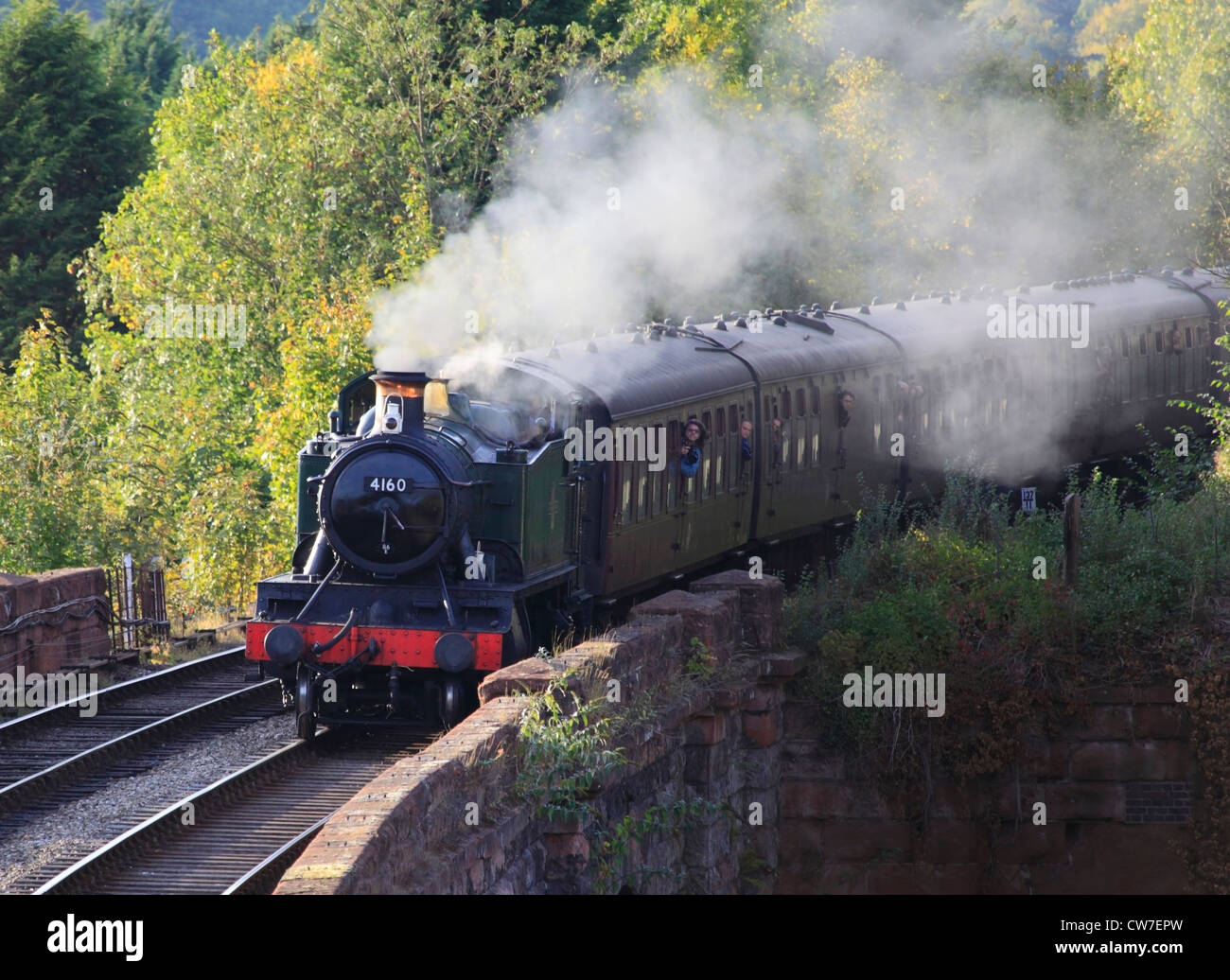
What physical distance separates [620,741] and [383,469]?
3196mm

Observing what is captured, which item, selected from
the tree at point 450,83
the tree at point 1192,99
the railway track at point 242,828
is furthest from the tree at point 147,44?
the railway track at point 242,828

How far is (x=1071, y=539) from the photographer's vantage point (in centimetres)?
1331

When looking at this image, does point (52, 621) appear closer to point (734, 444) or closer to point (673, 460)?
point (673, 460)

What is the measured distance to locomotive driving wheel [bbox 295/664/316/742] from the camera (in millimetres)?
11922

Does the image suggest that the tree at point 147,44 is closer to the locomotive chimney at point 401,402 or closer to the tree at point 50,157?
the tree at point 50,157

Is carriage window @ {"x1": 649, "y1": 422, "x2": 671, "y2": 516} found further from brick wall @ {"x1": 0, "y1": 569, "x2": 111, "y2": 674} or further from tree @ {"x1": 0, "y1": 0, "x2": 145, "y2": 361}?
tree @ {"x1": 0, "y1": 0, "x2": 145, "y2": 361}

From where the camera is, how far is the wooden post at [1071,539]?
1330 cm

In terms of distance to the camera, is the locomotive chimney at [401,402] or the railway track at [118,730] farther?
the locomotive chimney at [401,402]

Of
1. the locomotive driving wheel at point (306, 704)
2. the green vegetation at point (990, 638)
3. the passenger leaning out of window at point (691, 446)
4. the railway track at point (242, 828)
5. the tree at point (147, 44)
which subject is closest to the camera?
the railway track at point (242, 828)

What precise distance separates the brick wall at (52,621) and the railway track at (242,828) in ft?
11.0

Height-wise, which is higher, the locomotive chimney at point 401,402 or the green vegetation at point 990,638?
the locomotive chimney at point 401,402

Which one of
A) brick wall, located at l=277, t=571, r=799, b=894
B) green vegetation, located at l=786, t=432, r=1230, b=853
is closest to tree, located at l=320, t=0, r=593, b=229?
green vegetation, located at l=786, t=432, r=1230, b=853

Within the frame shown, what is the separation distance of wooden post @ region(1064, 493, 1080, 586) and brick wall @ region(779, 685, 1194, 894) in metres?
1.23

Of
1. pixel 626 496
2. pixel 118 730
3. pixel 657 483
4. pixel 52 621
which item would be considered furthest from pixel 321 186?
pixel 118 730
